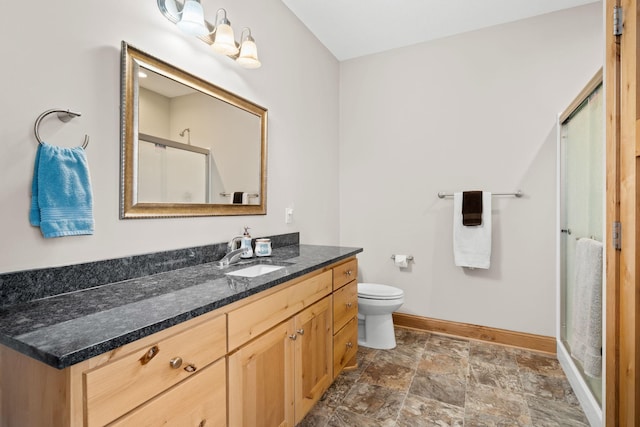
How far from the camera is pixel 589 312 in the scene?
1535mm

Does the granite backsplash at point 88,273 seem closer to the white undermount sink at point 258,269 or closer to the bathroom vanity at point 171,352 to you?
the bathroom vanity at point 171,352

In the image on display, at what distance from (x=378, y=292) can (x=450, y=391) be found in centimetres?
86

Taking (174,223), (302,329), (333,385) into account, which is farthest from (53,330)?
(333,385)

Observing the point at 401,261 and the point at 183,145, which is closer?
the point at 183,145

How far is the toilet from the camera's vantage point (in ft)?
7.98

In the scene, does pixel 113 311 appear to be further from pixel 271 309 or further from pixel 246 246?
pixel 246 246

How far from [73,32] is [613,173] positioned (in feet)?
6.53

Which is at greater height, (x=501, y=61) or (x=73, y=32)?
(x=501, y=61)

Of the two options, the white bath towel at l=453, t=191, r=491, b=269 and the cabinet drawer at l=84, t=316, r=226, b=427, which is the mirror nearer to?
the cabinet drawer at l=84, t=316, r=226, b=427

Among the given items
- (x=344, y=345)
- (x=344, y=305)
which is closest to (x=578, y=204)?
(x=344, y=305)

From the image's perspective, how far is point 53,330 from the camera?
78 centimetres

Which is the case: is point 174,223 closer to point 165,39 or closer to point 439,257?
point 165,39

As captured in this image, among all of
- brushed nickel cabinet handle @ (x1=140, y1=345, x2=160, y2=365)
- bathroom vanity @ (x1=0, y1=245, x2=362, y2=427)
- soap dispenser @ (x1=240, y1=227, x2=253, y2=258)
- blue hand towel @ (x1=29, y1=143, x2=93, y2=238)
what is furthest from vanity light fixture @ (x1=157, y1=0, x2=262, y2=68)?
brushed nickel cabinet handle @ (x1=140, y1=345, x2=160, y2=365)

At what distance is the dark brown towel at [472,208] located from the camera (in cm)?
256
